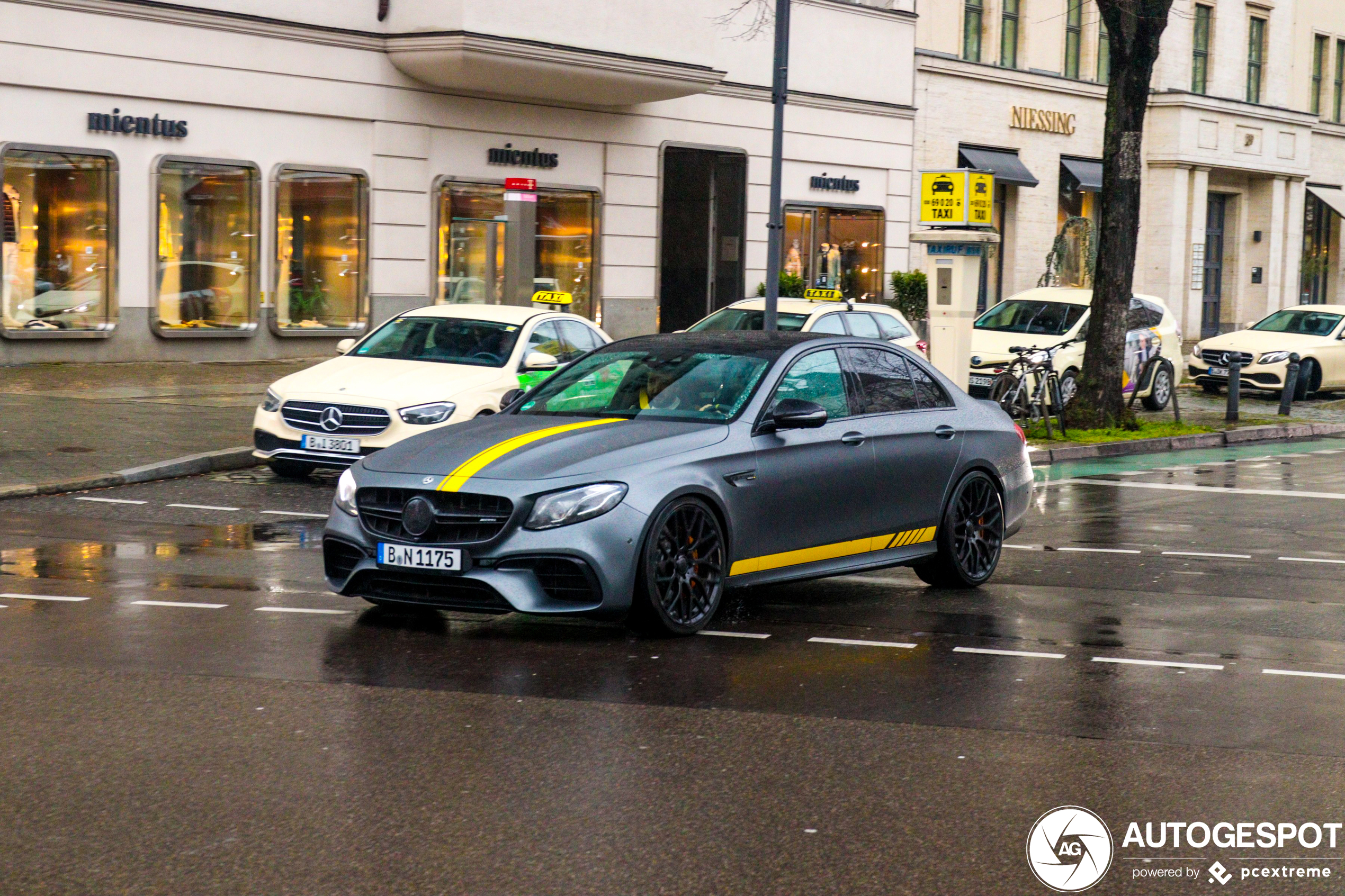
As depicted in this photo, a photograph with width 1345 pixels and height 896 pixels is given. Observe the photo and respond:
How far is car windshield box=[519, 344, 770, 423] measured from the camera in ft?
29.4

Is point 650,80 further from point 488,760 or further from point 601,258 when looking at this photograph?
point 488,760

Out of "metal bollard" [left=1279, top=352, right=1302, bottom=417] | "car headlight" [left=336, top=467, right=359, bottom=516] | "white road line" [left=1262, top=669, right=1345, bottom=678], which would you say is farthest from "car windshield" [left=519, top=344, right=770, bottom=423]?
"metal bollard" [left=1279, top=352, right=1302, bottom=417]

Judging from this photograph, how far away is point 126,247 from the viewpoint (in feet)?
77.0

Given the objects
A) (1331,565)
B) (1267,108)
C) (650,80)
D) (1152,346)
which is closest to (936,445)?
(1331,565)

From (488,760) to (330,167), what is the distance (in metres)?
21.0

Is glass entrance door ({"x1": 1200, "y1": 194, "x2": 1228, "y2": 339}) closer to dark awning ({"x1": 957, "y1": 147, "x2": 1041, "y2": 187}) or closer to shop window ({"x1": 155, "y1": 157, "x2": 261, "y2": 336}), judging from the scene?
dark awning ({"x1": 957, "y1": 147, "x2": 1041, "y2": 187})

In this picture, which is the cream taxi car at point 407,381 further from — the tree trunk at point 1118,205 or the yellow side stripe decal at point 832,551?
the tree trunk at point 1118,205

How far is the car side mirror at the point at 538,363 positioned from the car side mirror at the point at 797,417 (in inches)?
245

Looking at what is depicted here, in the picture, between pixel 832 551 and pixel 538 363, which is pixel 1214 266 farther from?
pixel 832 551

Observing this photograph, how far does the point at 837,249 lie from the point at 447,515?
2783 centimetres

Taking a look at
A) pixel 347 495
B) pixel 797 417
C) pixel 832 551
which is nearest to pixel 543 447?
pixel 347 495

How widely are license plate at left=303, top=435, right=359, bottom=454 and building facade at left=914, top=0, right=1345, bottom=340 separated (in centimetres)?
2473

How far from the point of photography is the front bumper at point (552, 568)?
7.88 m

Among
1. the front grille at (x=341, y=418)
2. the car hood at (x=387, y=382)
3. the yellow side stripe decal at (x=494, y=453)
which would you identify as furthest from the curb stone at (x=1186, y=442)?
the yellow side stripe decal at (x=494, y=453)
